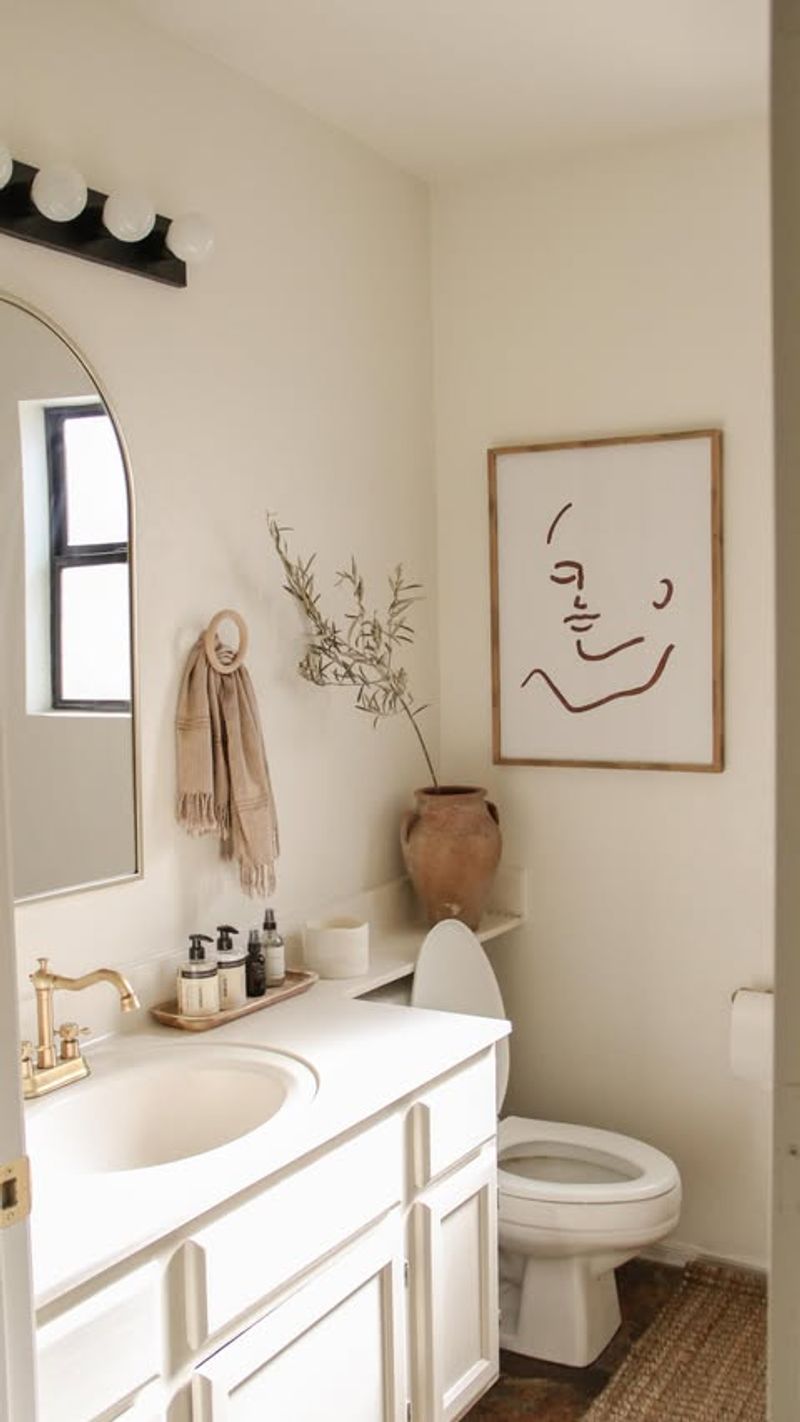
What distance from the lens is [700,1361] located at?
2.64m

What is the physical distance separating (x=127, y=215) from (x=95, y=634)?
2.24 ft

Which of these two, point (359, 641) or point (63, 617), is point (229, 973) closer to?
point (63, 617)

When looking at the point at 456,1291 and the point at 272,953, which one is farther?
the point at 272,953

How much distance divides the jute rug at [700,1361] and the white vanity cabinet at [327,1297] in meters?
0.31

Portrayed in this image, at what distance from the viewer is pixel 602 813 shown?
3109mm

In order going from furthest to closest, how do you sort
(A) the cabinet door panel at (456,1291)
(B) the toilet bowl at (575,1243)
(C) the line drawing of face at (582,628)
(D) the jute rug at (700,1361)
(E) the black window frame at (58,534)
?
(C) the line drawing of face at (582,628) → (B) the toilet bowl at (575,1243) → (D) the jute rug at (700,1361) → (A) the cabinet door panel at (456,1291) → (E) the black window frame at (58,534)

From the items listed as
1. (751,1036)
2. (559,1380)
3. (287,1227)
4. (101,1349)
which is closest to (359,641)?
(751,1036)

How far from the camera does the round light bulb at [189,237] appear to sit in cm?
227

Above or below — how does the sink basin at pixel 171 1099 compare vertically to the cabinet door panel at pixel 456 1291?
above

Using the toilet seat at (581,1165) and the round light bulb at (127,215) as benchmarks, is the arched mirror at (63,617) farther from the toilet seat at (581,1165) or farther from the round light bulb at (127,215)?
the toilet seat at (581,1165)

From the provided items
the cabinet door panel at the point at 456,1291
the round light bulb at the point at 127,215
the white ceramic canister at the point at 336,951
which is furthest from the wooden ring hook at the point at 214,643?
the cabinet door panel at the point at 456,1291

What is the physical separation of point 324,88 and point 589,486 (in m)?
1.02

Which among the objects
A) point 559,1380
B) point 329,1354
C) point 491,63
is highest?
point 491,63

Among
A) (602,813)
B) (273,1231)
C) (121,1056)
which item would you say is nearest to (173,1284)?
(273,1231)
